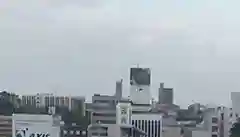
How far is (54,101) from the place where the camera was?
14031 mm

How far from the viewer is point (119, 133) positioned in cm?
1033

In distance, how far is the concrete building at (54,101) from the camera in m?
12.4

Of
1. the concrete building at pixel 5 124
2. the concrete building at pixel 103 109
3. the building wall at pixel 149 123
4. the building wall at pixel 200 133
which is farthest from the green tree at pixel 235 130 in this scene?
the concrete building at pixel 5 124

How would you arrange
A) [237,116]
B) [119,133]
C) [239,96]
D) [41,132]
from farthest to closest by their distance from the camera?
[237,116]
[239,96]
[119,133]
[41,132]

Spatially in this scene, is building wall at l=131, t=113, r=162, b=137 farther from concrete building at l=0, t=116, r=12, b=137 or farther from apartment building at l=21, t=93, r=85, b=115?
concrete building at l=0, t=116, r=12, b=137

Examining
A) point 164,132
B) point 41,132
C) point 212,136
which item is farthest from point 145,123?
point 41,132

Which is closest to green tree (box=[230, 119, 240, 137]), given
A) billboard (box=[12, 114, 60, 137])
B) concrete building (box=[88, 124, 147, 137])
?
concrete building (box=[88, 124, 147, 137])

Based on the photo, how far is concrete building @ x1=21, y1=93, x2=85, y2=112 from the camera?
40.7 feet

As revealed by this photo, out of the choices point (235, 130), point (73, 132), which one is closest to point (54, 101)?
point (73, 132)

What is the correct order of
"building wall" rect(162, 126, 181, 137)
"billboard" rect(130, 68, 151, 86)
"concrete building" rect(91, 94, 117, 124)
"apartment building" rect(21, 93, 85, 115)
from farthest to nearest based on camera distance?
"concrete building" rect(91, 94, 117, 124) → "building wall" rect(162, 126, 181, 137) → "apartment building" rect(21, 93, 85, 115) → "billboard" rect(130, 68, 151, 86)

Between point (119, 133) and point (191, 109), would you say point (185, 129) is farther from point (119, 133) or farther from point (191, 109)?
point (119, 133)

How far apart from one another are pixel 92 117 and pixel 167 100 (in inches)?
76.2

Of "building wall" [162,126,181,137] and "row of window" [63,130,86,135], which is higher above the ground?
"row of window" [63,130,86,135]

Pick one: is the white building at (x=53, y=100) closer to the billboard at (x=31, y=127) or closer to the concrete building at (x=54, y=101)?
the concrete building at (x=54, y=101)
